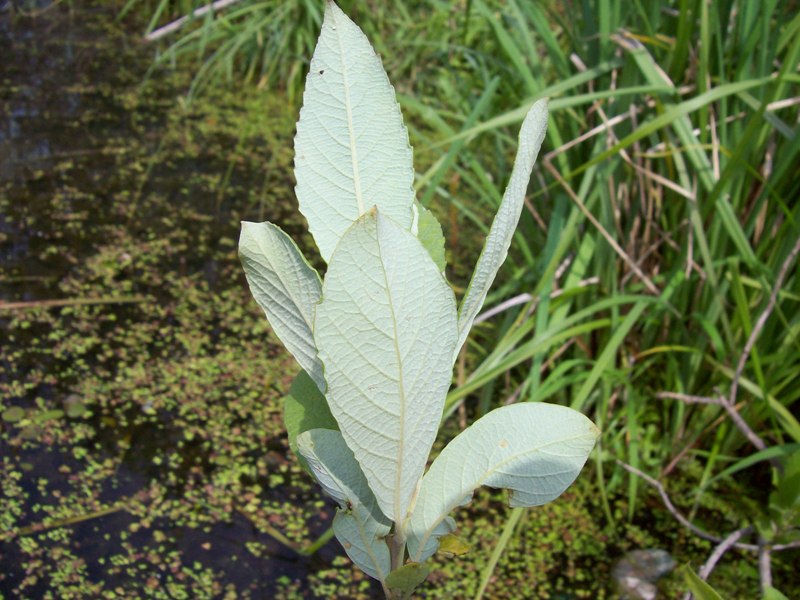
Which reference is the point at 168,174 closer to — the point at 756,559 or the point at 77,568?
the point at 77,568

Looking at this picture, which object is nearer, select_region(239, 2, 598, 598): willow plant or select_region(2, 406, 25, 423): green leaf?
select_region(239, 2, 598, 598): willow plant

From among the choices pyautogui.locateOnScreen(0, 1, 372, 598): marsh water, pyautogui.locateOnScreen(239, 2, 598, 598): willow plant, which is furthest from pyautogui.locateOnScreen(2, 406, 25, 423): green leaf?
pyautogui.locateOnScreen(239, 2, 598, 598): willow plant

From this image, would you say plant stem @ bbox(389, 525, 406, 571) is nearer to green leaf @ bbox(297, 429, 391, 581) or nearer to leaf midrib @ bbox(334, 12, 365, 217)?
green leaf @ bbox(297, 429, 391, 581)

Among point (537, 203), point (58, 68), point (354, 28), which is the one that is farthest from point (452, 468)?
point (58, 68)

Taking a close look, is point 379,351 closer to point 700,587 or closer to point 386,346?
point 386,346

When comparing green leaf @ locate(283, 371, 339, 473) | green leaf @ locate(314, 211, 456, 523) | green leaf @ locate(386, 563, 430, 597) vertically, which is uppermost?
green leaf @ locate(314, 211, 456, 523)

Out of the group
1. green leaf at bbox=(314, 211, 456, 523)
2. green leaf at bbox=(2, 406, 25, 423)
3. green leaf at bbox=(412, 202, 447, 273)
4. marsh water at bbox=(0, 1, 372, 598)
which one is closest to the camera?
green leaf at bbox=(314, 211, 456, 523)

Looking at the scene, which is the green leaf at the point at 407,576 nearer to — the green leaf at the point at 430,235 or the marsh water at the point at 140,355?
the green leaf at the point at 430,235

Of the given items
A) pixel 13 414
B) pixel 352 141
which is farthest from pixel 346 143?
pixel 13 414

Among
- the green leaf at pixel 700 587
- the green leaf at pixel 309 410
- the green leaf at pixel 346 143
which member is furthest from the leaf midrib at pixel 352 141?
the green leaf at pixel 700 587
